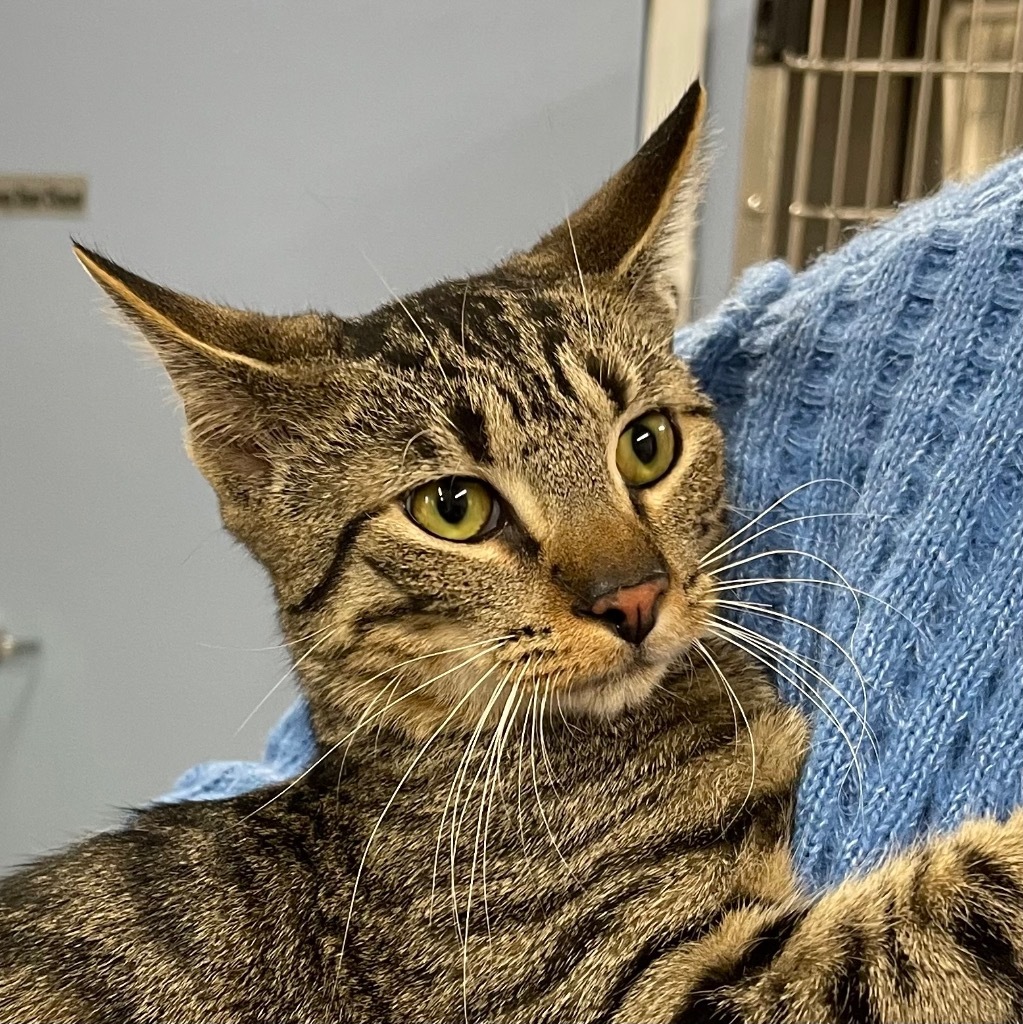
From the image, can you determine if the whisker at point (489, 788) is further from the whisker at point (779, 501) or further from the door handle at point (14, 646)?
the door handle at point (14, 646)

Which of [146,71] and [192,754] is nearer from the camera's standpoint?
[146,71]

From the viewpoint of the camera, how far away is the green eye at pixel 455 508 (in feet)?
3.13

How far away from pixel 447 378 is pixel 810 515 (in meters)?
0.38

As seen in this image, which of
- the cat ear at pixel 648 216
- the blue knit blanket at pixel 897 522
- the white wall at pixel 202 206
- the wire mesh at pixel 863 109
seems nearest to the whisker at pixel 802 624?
the blue knit blanket at pixel 897 522

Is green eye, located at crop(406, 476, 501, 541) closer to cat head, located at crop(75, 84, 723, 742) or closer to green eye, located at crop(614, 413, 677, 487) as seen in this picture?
cat head, located at crop(75, 84, 723, 742)

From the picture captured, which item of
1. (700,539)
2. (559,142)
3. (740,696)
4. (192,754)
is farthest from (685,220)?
(192,754)

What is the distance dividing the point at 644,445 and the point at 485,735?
0.33m

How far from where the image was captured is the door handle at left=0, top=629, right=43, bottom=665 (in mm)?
2309

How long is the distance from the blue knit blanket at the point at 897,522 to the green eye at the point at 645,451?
90 millimetres

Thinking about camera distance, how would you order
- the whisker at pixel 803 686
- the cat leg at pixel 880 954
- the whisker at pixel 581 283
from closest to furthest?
the cat leg at pixel 880 954 < the whisker at pixel 803 686 < the whisker at pixel 581 283

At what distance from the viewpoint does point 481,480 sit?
968mm

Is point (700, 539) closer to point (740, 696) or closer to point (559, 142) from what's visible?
point (740, 696)

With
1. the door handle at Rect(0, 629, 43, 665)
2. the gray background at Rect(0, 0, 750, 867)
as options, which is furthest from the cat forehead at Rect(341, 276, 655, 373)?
the door handle at Rect(0, 629, 43, 665)

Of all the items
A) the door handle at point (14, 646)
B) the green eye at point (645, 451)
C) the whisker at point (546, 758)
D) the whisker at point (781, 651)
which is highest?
the green eye at point (645, 451)
